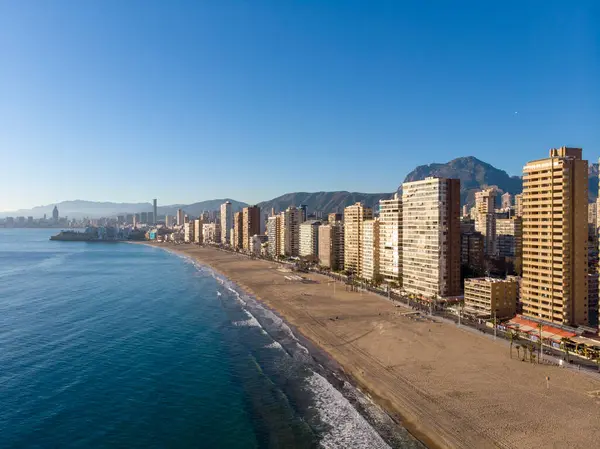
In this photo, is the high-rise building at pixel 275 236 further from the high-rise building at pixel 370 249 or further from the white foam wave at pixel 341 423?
the white foam wave at pixel 341 423

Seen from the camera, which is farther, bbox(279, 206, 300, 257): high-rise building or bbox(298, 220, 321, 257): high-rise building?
bbox(279, 206, 300, 257): high-rise building

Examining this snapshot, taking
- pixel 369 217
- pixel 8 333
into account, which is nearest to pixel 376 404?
pixel 8 333

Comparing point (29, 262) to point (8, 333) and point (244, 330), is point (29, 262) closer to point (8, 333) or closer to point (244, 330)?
point (8, 333)

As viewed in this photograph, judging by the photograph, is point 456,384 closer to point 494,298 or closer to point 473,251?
point 494,298

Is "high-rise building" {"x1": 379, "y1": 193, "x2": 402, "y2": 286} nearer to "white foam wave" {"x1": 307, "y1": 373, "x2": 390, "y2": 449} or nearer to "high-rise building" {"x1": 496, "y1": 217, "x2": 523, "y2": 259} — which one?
"white foam wave" {"x1": 307, "y1": 373, "x2": 390, "y2": 449}

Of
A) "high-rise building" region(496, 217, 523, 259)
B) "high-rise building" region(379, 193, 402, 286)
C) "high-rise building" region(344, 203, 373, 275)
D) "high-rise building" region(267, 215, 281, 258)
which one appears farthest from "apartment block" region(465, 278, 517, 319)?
"high-rise building" region(267, 215, 281, 258)

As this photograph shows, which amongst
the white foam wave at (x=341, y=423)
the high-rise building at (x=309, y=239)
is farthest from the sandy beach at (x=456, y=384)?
the high-rise building at (x=309, y=239)
